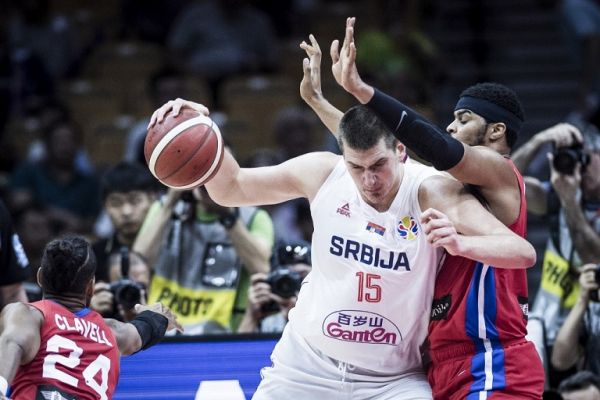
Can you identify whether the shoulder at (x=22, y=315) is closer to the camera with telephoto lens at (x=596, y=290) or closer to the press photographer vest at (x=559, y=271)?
the camera with telephoto lens at (x=596, y=290)

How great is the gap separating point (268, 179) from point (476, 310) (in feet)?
3.66

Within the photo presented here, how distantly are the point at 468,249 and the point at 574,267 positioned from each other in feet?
8.54

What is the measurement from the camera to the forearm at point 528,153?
23.3ft

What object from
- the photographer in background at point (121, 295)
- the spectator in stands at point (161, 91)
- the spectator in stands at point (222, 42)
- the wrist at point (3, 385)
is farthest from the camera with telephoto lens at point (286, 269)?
the spectator in stands at point (222, 42)

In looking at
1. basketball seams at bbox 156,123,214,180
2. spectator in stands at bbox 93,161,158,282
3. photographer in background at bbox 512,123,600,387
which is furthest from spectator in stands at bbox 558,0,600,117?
→ basketball seams at bbox 156,123,214,180

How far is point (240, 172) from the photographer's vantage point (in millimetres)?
5375

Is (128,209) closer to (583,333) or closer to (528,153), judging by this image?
(528,153)

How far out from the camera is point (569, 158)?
6816 millimetres

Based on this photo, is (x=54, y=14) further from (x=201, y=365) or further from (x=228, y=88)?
(x=201, y=365)

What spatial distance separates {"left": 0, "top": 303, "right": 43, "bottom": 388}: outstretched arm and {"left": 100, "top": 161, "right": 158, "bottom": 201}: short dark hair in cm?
269

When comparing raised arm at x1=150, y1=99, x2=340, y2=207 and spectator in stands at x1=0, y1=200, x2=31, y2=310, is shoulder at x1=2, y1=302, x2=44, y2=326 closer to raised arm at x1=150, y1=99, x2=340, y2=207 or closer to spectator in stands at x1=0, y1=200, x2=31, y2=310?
raised arm at x1=150, y1=99, x2=340, y2=207

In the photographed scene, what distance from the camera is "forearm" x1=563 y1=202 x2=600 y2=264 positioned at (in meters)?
6.82

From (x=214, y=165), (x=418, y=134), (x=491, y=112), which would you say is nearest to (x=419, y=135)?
(x=418, y=134)

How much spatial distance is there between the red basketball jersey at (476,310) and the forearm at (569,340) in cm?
148
